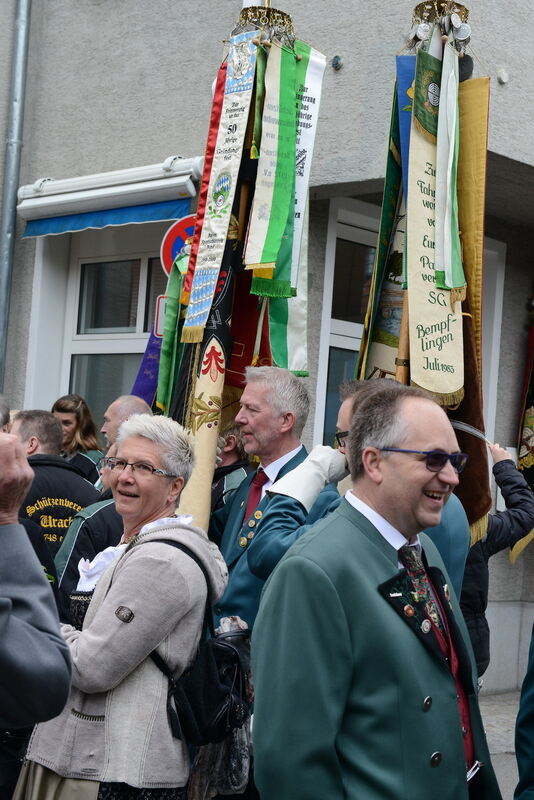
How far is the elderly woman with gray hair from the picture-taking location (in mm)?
2867

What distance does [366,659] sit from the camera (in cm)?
229

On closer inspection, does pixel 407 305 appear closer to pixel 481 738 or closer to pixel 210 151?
pixel 210 151

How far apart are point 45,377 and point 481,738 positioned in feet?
21.9

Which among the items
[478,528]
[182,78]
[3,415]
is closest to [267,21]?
[3,415]

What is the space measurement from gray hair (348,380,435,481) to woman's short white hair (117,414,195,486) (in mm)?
948

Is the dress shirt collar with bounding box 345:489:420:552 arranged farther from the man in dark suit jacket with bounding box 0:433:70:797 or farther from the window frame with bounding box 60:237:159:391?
the window frame with bounding box 60:237:159:391

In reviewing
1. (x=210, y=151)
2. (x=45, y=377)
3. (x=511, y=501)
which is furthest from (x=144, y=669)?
(x=45, y=377)

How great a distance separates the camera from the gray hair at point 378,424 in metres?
2.53

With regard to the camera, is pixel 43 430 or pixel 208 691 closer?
pixel 208 691

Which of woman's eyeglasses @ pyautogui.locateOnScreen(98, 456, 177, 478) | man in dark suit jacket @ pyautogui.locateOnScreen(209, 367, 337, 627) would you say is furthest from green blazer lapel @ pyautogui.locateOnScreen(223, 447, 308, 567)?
woman's eyeglasses @ pyautogui.locateOnScreen(98, 456, 177, 478)

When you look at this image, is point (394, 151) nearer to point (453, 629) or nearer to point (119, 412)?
point (119, 412)

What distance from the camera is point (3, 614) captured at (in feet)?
5.85

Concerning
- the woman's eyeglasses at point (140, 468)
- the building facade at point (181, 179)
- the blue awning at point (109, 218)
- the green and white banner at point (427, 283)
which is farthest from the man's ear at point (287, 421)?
the blue awning at point (109, 218)

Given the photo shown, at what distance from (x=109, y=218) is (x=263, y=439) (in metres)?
4.35
